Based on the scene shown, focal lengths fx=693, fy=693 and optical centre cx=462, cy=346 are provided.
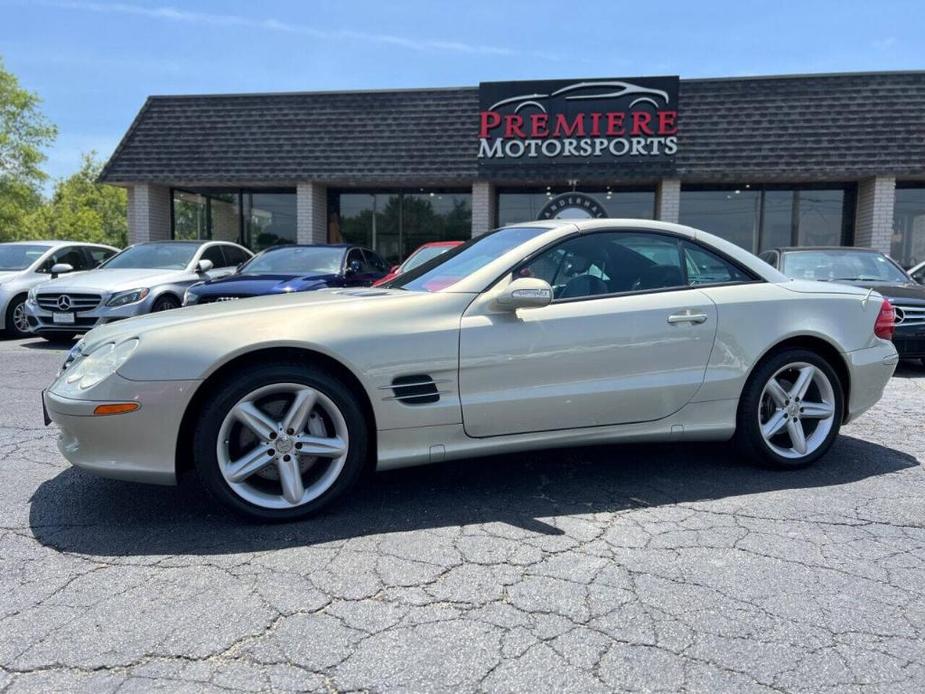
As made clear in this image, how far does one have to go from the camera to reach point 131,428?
9.91 ft

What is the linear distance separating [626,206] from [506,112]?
367 centimetres

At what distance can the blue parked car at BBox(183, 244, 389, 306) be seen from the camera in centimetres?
764

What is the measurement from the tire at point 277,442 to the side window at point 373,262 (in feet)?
22.8

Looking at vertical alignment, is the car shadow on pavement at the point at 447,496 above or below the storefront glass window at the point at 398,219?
below

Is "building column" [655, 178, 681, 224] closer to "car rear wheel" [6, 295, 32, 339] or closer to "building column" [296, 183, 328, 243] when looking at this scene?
"building column" [296, 183, 328, 243]

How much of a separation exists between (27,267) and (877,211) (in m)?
14.9

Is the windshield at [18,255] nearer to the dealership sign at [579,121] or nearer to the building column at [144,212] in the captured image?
the building column at [144,212]

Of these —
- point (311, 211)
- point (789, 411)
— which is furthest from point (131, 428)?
point (311, 211)

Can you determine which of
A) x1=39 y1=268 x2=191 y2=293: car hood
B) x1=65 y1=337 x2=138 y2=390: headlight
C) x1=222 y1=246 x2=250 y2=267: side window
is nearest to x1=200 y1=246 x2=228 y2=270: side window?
x1=222 y1=246 x2=250 y2=267: side window

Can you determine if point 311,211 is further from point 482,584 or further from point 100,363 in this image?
point 482,584

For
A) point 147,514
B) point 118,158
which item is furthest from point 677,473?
point 118,158

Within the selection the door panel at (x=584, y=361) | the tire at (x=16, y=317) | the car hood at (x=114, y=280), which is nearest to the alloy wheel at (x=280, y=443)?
the door panel at (x=584, y=361)

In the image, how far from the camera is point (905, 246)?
14.5 meters

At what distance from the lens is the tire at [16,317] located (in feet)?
33.4
